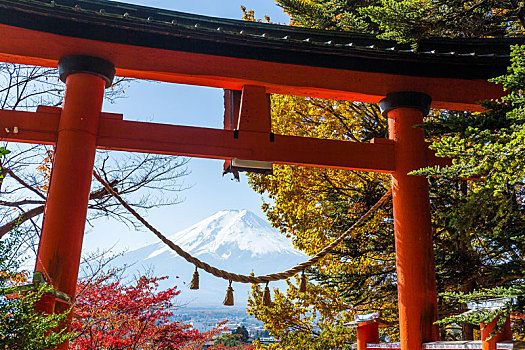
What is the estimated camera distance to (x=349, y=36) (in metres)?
4.53

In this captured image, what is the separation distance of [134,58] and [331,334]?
5.52 metres

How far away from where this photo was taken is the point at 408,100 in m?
4.27

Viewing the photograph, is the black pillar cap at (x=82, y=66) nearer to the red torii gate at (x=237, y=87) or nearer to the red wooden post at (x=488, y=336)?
the red torii gate at (x=237, y=87)

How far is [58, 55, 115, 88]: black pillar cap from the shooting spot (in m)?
3.69

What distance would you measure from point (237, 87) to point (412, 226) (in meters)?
2.05

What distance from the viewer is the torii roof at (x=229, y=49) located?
3.67 m

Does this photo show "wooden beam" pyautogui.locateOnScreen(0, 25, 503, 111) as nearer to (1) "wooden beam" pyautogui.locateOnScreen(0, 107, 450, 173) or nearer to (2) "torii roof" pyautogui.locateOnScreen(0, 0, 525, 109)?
(2) "torii roof" pyautogui.locateOnScreen(0, 0, 525, 109)

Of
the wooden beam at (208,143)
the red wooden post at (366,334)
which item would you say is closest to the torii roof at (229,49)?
the wooden beam at (208,143)

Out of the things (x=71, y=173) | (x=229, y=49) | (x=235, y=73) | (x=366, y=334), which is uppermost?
(x=229, y=49)

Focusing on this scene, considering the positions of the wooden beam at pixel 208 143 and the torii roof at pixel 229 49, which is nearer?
the wooden beam at pixel 208 143

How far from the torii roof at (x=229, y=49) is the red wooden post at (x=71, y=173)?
208mm

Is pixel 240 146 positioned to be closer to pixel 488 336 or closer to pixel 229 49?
pixel 229 49

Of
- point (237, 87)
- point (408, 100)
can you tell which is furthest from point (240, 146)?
point (408, 100)

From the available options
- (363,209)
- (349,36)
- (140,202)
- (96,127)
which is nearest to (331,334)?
(363,209)
